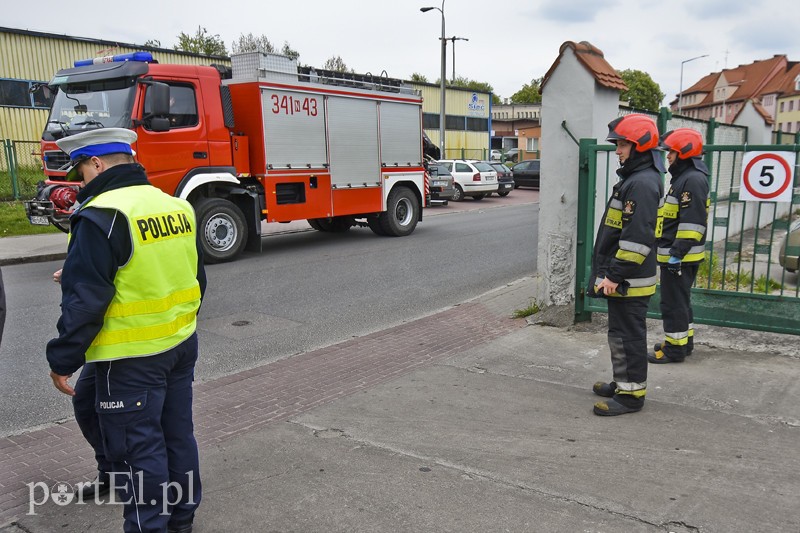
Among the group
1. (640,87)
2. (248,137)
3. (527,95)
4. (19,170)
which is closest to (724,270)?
(248,137)

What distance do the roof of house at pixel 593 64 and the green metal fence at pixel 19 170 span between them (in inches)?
582

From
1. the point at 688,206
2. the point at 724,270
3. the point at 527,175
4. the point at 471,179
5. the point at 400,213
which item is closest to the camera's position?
the point at 688,206

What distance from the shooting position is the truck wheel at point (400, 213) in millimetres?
14336

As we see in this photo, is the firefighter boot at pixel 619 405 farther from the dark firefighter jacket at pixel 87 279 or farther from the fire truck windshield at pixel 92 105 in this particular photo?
the fire truck windshield at pixel 92 105

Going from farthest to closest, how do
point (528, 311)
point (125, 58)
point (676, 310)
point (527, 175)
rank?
point (527, 175) < point (125, 58) < point (528, 311) < point (676, 310)

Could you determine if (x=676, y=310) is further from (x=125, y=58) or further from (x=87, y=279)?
(x=125, y=58)

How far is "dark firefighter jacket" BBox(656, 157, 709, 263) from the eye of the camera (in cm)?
521

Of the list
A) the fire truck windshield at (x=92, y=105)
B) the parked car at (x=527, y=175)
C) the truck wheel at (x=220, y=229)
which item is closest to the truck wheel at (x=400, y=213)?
the truck wheel at (x=220, y=229)

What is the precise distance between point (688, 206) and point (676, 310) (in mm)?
846

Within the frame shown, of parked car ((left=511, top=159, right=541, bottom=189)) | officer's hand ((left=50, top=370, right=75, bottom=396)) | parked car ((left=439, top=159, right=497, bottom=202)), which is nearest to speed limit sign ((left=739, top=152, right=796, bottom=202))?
officer's hand ((left=50, top=370, right=75, bottom=396))

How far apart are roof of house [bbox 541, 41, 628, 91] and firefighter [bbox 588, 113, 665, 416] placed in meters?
2.18

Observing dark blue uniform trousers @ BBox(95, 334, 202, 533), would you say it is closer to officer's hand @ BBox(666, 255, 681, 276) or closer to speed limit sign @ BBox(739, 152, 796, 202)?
officer's hand @ BBox(666, 255, 681, 276)

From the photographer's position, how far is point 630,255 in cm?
418

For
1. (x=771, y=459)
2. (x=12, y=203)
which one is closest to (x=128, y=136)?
(x=771, y=459)
